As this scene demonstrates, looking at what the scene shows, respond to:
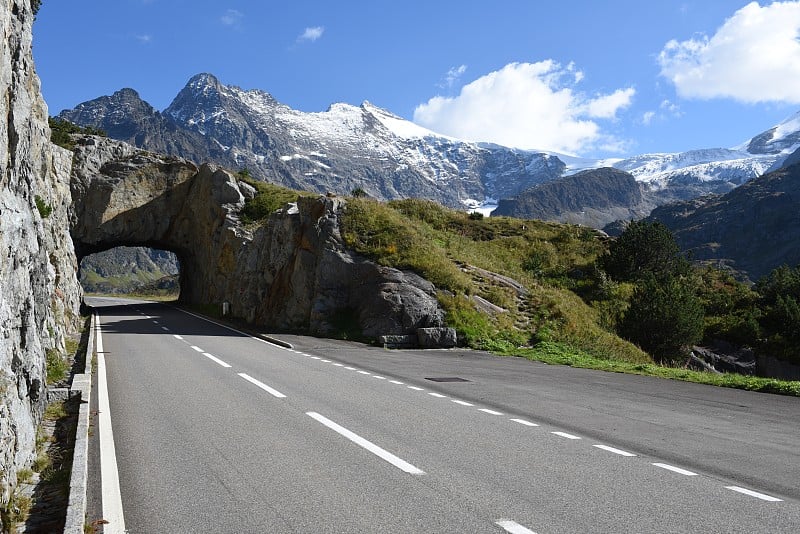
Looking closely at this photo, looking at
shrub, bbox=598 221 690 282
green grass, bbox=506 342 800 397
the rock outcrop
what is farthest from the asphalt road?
shrub, bbox=598 221 690 282

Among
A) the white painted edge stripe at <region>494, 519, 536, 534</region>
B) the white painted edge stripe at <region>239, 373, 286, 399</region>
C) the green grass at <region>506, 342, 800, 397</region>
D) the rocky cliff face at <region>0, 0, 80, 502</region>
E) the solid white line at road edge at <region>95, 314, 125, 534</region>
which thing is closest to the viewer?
the white painted edge stripe at <region>494, 519, 536, 534</region>

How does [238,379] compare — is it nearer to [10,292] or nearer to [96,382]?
[96,382]

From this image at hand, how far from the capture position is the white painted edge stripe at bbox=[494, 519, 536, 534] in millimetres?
4180

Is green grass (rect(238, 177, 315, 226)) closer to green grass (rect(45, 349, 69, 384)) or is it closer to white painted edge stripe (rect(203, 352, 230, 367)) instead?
white painted edge stripe (rect(203, 352, 230, 367))

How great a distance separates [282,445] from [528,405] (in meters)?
4.88

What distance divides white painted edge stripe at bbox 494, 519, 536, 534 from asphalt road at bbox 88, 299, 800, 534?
0.05 ft

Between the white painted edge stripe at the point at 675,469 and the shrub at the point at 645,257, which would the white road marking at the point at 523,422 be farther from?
the shrub at the point at 645,257

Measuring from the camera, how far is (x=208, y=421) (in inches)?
314

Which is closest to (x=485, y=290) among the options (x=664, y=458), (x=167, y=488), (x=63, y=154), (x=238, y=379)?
(x=238, y=379)

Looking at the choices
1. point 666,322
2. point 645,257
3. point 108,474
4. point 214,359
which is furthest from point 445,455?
point 645,257

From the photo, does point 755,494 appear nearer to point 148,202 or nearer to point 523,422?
point 523,422

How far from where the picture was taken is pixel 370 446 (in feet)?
21.8

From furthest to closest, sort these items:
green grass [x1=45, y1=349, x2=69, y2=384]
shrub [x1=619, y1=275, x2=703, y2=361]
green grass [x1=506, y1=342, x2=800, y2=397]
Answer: shrub [x1=619, y1=275, x2=703, y2=361], green grass [x1=506, y1=342, x2=800, y2=397], green grass [x1=45, y1=349, x2=69, y2=384]

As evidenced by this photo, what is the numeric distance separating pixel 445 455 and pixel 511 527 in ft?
6.81
